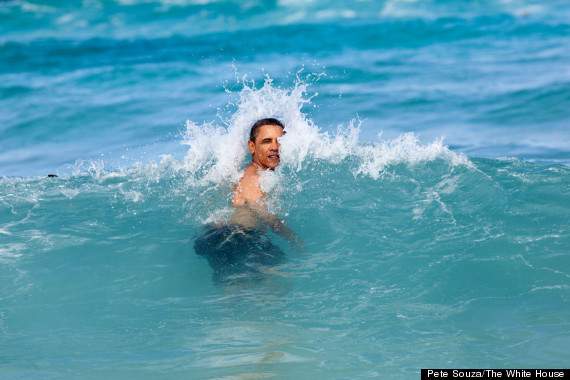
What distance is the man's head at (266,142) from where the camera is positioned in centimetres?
678

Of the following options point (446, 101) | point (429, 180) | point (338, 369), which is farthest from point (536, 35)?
point (338, 369)

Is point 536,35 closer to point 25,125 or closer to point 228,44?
point 228,44

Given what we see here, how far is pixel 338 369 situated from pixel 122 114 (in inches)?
420

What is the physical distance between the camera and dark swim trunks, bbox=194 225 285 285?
5.62m

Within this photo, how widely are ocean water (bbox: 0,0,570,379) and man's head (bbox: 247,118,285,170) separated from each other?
0.26 m

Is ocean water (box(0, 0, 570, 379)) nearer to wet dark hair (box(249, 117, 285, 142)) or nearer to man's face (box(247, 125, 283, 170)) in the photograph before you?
man's face (box(247, 125, 283, 170))

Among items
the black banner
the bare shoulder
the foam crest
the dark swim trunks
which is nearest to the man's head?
the bare shoulder

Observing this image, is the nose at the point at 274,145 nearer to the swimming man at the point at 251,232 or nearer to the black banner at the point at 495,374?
the swimming man at the point at 251,232

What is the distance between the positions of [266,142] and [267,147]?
5 centimetres

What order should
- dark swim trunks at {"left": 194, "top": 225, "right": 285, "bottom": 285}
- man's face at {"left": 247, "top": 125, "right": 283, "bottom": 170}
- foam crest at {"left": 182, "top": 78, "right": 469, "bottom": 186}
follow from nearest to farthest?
dark swim trunks at {"left": 194, "top": 225, "right": 285, "bottom": 285} < man's face at {"left": 247, "top": 125, "right": 283, "bottom": 170} < foam crest at {"left": 182, "top": 78, "right": 469, "bottom": 186}

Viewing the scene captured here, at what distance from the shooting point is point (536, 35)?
18.1 metres

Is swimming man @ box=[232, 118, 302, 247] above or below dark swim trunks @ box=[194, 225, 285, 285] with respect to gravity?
above

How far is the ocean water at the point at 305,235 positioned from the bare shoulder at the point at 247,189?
13 cm

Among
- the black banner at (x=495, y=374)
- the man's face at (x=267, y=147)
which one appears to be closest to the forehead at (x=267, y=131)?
the man's face at (x=267, y=147)
